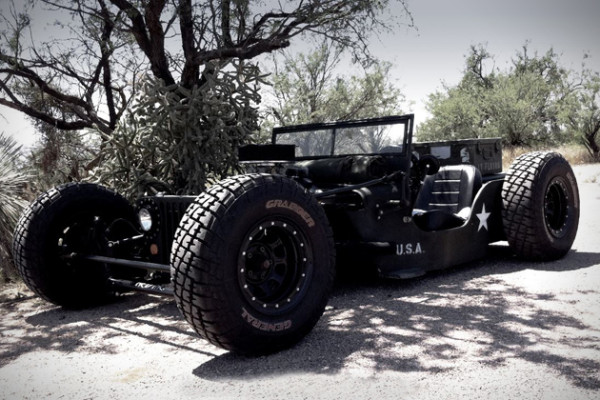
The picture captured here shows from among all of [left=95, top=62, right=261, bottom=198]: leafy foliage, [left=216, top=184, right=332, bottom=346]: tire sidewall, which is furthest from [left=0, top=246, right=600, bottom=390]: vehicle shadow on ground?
[left=95, top=62, right=261, bottom=198]: leafy foliage

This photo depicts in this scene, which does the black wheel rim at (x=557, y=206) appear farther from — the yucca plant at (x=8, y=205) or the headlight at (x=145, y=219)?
the yucca plant at (x=8, y=205)

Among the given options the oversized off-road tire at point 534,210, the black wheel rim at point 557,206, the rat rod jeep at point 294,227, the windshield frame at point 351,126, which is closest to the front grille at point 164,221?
the rat rod jeep at point 294,227

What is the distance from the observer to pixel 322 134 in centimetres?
580

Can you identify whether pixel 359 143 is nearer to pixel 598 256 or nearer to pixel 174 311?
pixel 174 311

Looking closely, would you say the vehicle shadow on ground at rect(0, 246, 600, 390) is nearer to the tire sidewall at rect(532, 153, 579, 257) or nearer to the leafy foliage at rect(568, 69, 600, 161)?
the tire sidewall at rect(532, 153, 579, 257)

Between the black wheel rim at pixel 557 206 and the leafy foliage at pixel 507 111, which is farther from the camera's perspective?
the leafy foliage at pixel 507 111

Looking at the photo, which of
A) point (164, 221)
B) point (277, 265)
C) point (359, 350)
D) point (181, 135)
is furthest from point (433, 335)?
point (181, 135)

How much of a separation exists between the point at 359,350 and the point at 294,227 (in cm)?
81

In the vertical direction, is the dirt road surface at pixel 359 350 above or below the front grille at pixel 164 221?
below

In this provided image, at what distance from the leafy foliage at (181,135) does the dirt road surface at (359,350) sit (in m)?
2.12

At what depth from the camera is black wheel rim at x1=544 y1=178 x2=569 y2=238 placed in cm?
609

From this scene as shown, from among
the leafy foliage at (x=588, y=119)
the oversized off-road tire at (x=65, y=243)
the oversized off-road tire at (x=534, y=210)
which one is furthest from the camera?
the leafy foliage at (x=588, y=119)

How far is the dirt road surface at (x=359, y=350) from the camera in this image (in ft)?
9.32

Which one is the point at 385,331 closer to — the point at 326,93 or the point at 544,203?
the point at 544,203
